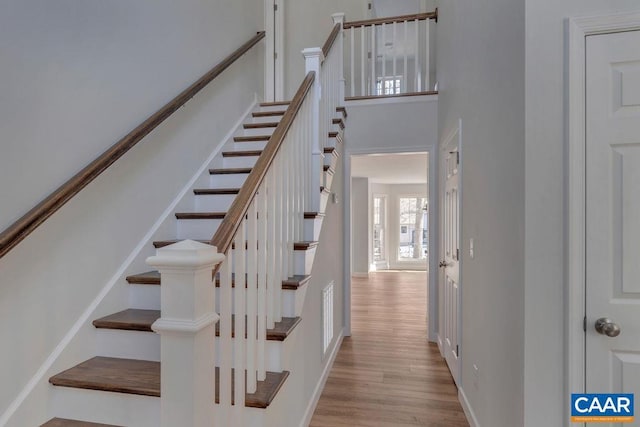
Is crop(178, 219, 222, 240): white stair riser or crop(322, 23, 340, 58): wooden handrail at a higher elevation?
crop(322, 23, 340, 58): wooden handrail

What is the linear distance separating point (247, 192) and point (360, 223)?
21.6 feet

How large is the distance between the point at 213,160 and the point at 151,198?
795 mm

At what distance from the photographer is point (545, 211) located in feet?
4.36

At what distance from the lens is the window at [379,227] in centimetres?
865

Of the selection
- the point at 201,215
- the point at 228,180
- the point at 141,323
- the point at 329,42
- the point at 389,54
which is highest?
the point at 389,54

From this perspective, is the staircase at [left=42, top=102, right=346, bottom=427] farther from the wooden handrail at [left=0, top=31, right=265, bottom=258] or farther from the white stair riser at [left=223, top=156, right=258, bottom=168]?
the white stair riser at [left=223, top=156, right=258, bottom=168]

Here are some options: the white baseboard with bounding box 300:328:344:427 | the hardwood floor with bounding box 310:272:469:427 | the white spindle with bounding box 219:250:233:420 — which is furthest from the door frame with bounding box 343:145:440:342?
the white spindle with bounding box 219:250:233:420

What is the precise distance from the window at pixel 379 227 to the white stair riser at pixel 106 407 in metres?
7.43

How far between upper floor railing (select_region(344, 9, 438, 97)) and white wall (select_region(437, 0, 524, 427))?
Answer: 3.81 feet

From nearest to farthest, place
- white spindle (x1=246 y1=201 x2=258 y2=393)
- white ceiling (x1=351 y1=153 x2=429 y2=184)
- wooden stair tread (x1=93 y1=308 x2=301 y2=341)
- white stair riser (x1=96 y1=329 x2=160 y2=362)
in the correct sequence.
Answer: white spindle (x1=246 y1=201 x2=258 y2=393)
wooden stair tread (x1=93 y1=308 x2=301 y2=341)
white stair riser (x1=96 y1=329 x2=160 y2=362)
white ceiling (x1=351 y1=153 x2=429 y2=184)

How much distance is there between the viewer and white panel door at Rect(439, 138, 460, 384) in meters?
2.61
